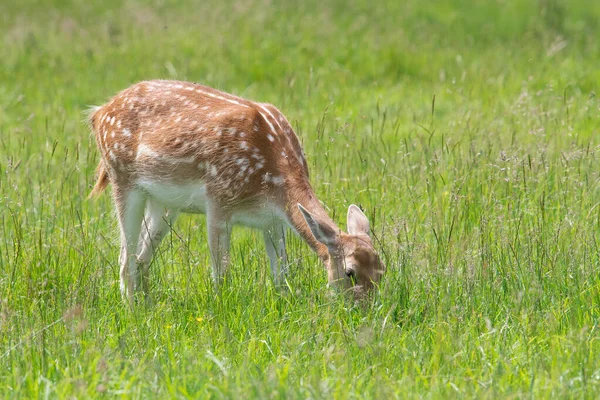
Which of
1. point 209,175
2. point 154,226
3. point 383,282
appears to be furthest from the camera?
point 154,226

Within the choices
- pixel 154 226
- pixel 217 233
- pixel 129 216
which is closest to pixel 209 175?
pixel 217 233

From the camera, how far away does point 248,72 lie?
40.9 ft

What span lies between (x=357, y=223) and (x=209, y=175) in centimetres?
106

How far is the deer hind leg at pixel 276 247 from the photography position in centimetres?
628

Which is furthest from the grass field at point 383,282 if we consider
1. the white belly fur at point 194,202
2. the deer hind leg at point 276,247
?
the white belly fur at point 194,202

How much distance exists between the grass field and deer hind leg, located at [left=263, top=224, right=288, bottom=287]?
0.11 m

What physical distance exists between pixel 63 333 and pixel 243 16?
32.5 feet

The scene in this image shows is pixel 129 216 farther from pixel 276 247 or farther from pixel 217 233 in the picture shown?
pixel 276 247

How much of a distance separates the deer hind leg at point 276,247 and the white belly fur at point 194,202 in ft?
0.20

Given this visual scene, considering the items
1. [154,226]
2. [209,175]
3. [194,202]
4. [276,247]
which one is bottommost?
[154,226]

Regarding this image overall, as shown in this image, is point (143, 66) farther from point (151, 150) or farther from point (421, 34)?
point (151, 150)

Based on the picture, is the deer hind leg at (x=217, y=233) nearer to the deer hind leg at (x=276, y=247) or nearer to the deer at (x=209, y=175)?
the deer at (x=209, y=175)

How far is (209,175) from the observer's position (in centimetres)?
655

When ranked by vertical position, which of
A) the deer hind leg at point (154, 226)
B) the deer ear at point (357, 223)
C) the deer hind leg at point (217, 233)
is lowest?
the deer hind leg at point (154, 226)
